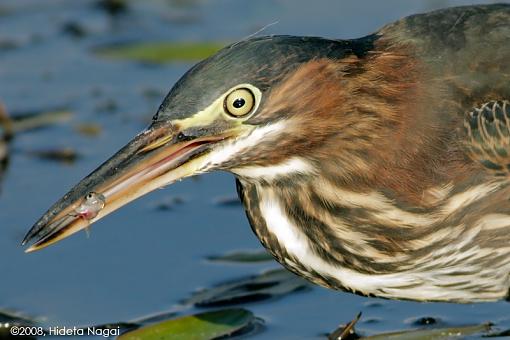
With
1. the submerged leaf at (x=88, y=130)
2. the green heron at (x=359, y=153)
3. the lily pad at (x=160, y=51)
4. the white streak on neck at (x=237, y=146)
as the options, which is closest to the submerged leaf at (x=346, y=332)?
the green heron at (x=359, y=153)

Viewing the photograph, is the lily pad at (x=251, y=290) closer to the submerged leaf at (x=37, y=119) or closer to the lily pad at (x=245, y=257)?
the lily pad at (x=245, y=257)

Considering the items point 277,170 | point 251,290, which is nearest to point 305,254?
point 277,170

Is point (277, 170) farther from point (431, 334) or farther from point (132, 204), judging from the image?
point (132, 204)

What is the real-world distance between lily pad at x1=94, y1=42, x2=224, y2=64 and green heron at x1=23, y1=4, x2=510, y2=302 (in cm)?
411

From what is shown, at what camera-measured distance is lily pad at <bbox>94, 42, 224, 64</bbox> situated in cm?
1162

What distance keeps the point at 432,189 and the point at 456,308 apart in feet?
4.81

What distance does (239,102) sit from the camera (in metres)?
6.58

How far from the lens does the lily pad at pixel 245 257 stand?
902 cm

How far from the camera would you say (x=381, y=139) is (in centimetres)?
715

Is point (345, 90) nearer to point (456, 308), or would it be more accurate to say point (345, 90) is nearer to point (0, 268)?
point (456, 308)

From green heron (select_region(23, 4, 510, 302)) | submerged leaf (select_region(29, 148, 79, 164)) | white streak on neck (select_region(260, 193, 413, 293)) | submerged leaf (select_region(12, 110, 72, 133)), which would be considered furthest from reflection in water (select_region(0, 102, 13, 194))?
white streak on neck (select_region(260, 193, 413, 293))

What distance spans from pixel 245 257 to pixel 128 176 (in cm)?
244

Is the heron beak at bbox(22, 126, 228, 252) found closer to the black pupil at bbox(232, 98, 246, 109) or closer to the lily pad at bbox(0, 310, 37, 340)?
the black pupil at bbox(232, 98, 246, 109)

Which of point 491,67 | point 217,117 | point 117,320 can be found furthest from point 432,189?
point 117,320
